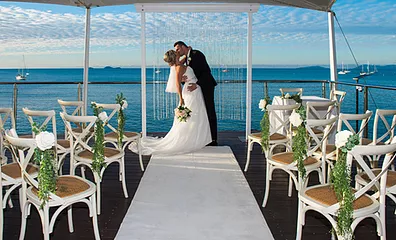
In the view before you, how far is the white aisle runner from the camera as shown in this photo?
10.9 feet

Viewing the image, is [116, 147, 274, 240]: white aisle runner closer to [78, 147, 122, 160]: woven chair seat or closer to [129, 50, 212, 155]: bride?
[78, 147, 122, 160]: woven chair seat

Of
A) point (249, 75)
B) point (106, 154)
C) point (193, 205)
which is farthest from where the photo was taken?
point (249, 75)

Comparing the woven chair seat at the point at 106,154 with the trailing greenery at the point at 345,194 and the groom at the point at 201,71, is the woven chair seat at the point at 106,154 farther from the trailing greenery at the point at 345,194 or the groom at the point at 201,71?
the groom at the point at 201,71

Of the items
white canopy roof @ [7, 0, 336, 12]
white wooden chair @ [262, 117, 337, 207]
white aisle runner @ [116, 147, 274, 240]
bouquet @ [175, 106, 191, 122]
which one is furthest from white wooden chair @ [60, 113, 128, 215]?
white canopy roof @ [7, 0, 336, 12]

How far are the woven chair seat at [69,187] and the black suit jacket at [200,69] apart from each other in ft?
12.0

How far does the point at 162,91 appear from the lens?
738 centimetres

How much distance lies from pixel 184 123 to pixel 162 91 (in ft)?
4.02

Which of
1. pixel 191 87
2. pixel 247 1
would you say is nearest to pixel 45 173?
pixel 191 87

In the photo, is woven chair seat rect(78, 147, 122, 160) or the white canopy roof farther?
the white canopy roof

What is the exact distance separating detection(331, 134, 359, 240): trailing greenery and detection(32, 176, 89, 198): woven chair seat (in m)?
1.73

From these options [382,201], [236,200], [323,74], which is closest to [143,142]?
[236,200]

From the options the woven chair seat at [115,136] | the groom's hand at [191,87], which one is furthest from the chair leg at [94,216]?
the groom's hand at [191,87]

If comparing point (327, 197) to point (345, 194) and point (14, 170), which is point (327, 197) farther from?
point (14, 170)

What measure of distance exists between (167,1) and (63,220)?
4.16 metres
